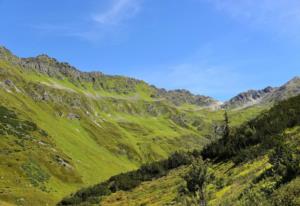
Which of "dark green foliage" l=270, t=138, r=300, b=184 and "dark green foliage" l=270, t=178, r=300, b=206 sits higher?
"dark green foliage" l=270, t=138, r=300, b=184

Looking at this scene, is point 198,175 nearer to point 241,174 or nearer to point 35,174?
point 241,174

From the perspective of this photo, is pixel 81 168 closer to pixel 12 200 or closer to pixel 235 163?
pixel 12 200

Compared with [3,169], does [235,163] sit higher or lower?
lower

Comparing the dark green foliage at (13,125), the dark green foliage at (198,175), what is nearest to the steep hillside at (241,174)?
the dark green foliage at (198,175)

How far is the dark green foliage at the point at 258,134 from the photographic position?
4878 cm

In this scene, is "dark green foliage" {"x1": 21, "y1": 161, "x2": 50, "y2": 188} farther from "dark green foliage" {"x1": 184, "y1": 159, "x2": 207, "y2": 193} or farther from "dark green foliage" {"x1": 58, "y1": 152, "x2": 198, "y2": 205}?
"dark green foliage" {"x1": 184, "y1": 159, "x2": 207, "y2": 193}

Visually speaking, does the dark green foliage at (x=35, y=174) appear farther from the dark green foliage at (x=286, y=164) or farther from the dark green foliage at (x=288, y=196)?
the dark green foliage at (x=288, y=196)

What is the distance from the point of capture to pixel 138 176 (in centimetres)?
8062

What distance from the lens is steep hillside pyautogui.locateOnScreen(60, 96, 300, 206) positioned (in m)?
24.3

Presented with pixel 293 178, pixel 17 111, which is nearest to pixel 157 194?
pixel 293 178

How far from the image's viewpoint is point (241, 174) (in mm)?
40906

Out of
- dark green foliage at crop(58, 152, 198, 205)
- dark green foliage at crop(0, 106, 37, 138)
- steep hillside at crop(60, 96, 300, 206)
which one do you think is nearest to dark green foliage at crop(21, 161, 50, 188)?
dark green foliage at crop(0, 106, 37, 138)

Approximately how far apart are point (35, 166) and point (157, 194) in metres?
79.0

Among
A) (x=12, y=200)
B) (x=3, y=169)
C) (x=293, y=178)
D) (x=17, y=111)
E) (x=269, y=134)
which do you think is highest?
(x=17, y=111)
